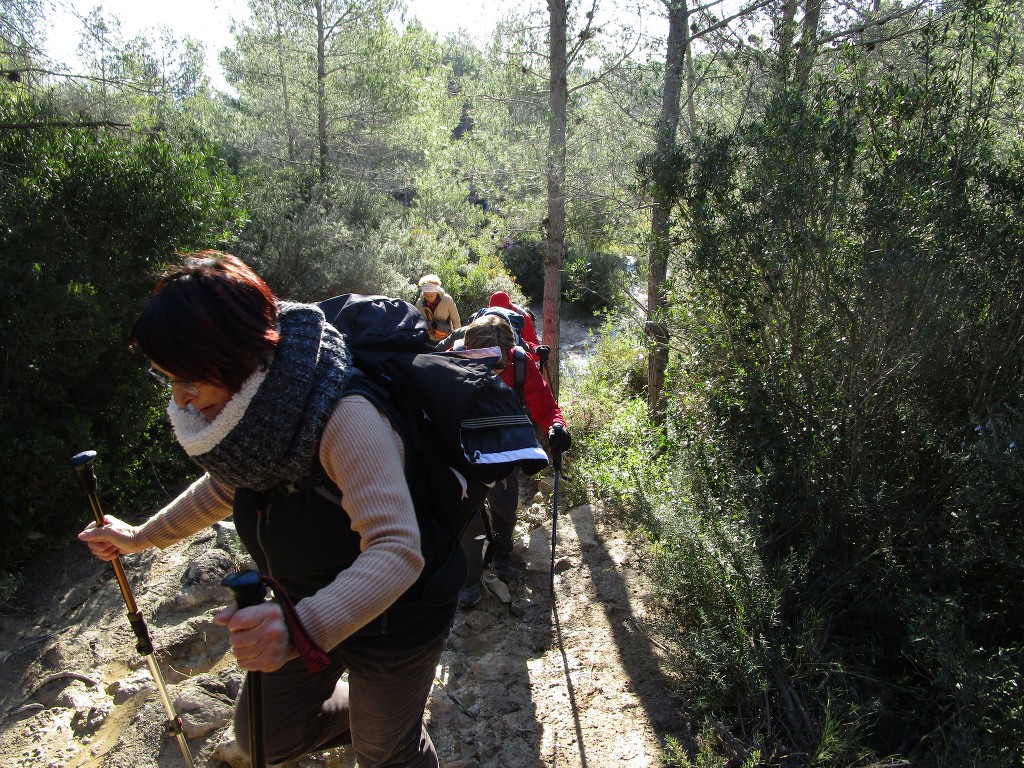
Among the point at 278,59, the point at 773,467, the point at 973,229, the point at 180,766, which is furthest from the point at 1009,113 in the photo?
the point at 278,59

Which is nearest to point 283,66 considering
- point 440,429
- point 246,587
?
point 440,429

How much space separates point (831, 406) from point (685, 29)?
16.4 ft

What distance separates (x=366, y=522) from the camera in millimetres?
1465

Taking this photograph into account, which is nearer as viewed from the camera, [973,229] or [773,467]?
[973,229]

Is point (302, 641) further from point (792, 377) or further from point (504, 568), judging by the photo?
point (504, 568)

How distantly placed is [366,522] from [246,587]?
273 millimetres

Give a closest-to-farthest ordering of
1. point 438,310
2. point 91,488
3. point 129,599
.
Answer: point 91,488
point 129,599
point 438,310

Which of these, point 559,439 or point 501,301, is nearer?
point 559,439

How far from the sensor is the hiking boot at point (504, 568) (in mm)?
4609

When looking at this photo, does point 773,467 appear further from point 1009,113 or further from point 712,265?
point 1009,113

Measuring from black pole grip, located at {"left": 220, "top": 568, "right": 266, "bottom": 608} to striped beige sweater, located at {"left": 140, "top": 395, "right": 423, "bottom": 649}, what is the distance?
0.09 meters

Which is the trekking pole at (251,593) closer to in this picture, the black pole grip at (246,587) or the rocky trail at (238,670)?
the black pole grip at (246,587)

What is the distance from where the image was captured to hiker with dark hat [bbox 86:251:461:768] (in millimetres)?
1405

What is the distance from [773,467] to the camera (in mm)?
3662
